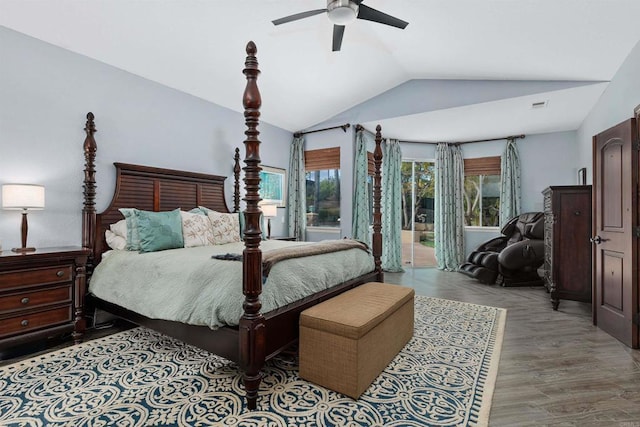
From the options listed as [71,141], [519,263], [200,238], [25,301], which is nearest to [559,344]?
[519,263]

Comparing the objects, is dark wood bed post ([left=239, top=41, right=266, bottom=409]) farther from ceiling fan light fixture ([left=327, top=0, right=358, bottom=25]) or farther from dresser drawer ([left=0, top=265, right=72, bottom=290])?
dresser drawer ([left=0, top=265, right=72, bottom=290])

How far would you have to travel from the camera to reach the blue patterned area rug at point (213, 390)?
176 cm

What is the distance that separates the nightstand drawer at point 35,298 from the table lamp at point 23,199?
376 mm

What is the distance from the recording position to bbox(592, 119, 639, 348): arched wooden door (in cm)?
273

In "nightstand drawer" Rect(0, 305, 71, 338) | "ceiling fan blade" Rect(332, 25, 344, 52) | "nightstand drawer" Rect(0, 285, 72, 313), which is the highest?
"ceiling fan blade" Rect(332, 25, 344, 52)

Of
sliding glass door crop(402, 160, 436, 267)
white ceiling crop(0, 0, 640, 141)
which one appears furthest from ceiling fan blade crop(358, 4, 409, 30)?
sliding glass door crop(402, 160, 436, 267)

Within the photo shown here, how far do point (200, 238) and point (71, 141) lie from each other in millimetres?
1562

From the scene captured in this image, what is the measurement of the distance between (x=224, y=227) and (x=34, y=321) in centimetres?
193

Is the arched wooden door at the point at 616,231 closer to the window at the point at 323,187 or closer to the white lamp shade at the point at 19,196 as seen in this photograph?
the window at the point at 323,187

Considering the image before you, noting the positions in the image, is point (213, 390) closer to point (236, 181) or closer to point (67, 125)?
point (67, 125)

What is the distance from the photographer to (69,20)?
2.81m

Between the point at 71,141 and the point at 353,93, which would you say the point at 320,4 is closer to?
the point at 353,93

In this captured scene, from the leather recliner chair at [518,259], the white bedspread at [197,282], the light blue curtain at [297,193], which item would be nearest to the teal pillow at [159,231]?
the white bedspread at [197,282]

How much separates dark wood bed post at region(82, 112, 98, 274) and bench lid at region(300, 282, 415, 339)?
2.48m
